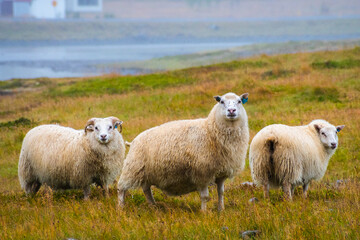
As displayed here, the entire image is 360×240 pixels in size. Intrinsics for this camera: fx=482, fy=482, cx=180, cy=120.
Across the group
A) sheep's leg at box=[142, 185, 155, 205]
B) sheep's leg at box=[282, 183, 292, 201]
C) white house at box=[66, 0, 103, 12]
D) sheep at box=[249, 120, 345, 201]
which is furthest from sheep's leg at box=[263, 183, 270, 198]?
white house at box=[66, 0, 103, 12]

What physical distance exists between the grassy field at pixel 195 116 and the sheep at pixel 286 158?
1.08 ft

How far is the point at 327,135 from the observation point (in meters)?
8.77

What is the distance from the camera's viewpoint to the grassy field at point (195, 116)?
622 cm

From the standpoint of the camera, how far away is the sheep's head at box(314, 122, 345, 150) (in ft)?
28.4

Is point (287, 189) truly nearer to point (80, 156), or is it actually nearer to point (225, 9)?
point (80, 156)

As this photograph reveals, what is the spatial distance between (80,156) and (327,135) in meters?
4.58

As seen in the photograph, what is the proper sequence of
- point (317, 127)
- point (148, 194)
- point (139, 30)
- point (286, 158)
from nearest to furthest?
1. point (286, 158)
2. point (148, 194)
3. point (317, 127)
4. point (139, 30)

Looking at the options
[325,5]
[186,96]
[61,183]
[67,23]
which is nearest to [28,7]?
[67,23]

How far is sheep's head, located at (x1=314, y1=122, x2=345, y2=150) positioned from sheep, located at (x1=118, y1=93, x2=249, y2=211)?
5.97 feet

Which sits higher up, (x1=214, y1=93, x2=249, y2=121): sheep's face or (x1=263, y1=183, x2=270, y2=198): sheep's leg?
(x1=214, y1=93, x2=249, y2=121): sheep's face

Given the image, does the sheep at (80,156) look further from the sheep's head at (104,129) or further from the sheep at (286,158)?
the sheep at (286,158)

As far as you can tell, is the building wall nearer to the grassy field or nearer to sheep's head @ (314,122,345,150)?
the grassy field

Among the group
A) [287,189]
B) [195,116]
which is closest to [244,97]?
[287,189]

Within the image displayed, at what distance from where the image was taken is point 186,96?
1972 centimetres
